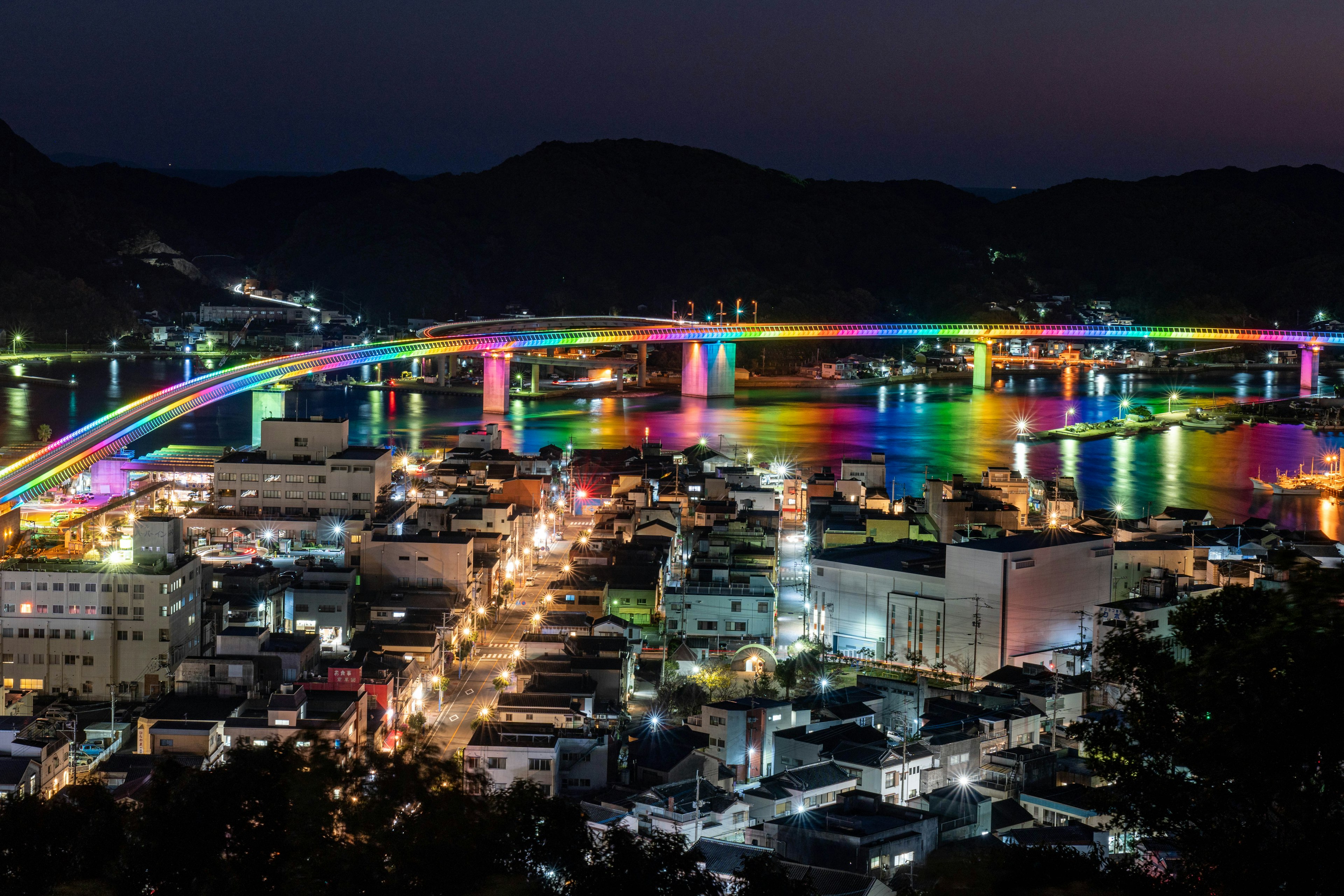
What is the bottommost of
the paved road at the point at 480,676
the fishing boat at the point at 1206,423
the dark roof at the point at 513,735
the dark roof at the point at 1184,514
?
the paved road at the point at 480,676

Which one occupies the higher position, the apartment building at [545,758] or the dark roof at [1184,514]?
the dark roof at [1184,514]

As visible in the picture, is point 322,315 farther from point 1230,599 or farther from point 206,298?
point 1230,599

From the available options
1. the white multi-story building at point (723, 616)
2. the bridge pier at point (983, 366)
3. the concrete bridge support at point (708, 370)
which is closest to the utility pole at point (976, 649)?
the white multi-story building at point (723, 616)

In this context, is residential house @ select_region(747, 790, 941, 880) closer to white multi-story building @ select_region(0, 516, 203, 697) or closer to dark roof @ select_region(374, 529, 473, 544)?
white multi-story building @ select_region(0, 516, 203, 697)

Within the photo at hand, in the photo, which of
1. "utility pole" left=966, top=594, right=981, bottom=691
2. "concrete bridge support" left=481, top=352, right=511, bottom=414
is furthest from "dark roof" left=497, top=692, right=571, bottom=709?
"concrete bridge support" left=481, top=352, right=511, bottom=414

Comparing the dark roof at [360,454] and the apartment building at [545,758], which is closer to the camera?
the apartment building at [545,758]

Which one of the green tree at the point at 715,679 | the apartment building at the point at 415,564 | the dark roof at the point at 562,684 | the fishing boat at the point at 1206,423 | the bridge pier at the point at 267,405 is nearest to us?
the dark roof at the point at 562,684

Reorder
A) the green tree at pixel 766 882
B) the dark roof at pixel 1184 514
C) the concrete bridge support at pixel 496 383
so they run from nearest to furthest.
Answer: the green tree at pixel 766 882 < the dark roof at pixel 1184 514 < the concrete bridge support at pixel 496 383

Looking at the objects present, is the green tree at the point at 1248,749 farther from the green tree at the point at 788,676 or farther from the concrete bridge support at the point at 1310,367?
the concrete bridge support at the point at 1310,367

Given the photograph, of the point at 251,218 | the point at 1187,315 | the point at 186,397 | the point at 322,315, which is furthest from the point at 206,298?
the point at 1187,315
